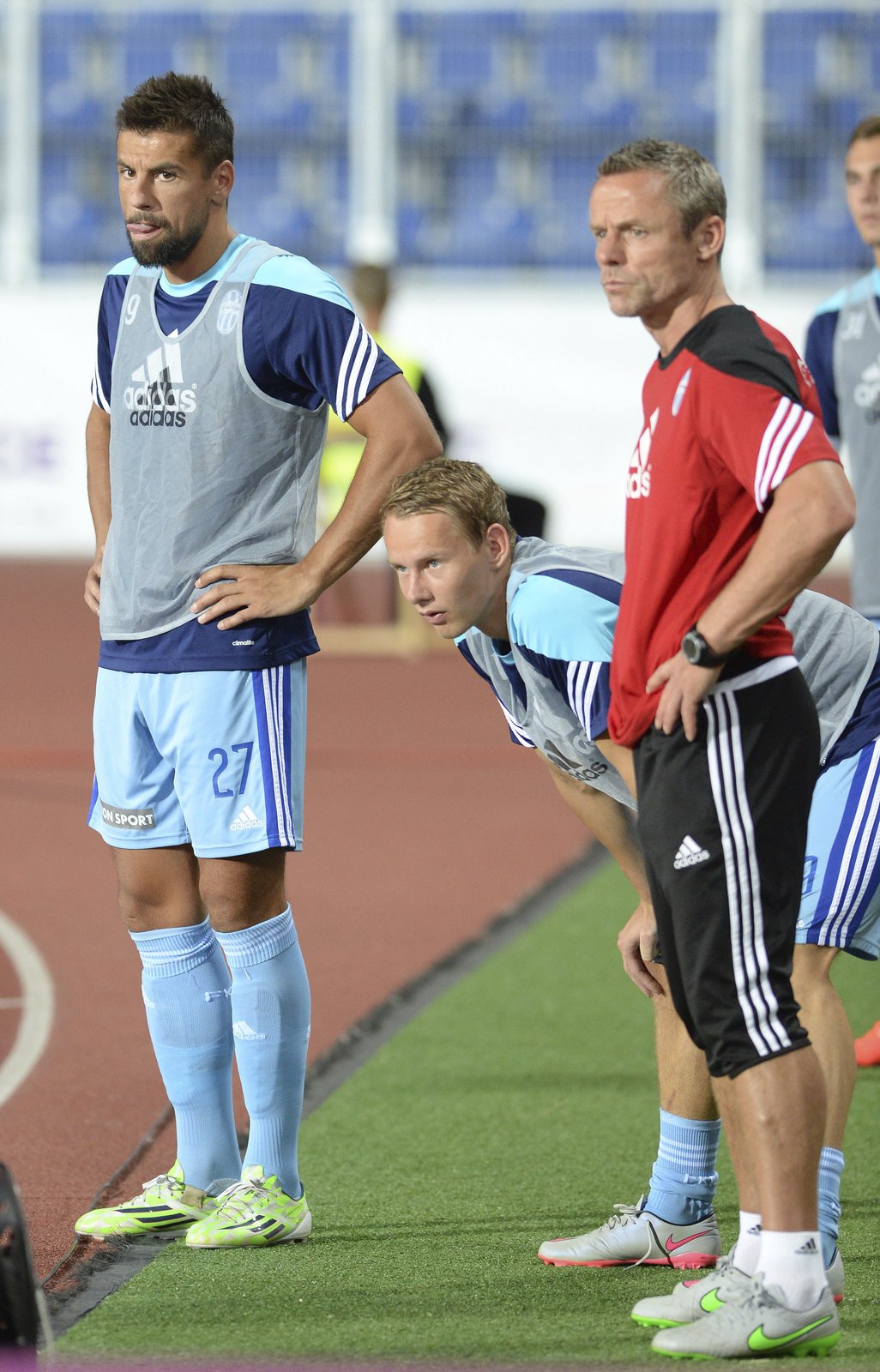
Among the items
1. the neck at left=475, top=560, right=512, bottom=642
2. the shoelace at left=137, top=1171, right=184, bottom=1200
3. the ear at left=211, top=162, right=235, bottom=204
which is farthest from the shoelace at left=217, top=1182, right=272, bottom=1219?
the ear at left=211, top=162, right=235, bottom=204

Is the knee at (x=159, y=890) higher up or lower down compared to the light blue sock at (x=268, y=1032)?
higher up

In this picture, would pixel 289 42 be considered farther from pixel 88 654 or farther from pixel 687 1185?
pixel 687 1185

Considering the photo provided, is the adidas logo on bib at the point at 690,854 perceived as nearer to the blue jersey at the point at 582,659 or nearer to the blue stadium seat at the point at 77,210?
the blue jersey at the point at 582,659

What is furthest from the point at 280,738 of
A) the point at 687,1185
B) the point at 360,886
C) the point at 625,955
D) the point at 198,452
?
the point at 360,886

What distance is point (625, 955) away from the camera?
11.6 feet

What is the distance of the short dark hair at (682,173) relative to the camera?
3.01m

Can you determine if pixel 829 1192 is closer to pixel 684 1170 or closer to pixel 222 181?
pixel 684 1170

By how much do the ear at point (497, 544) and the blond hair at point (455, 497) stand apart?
13mm

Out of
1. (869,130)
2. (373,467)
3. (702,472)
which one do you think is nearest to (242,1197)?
(373,467)

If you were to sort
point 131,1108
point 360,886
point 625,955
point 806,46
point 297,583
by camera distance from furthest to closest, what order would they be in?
1. point 806,46
2. point 360,886
3. point 131,1108
4. point 297,583
5. point 625,955

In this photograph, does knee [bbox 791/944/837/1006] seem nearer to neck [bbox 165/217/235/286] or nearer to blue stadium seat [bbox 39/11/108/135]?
neck [bbox 165/217/235/286]

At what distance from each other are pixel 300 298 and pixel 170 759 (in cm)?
94

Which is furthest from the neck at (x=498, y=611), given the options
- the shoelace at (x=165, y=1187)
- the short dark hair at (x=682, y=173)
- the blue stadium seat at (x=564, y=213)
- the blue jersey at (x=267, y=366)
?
the blue stadium seat at (x=564, y=213)

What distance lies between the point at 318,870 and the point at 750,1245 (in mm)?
5108
